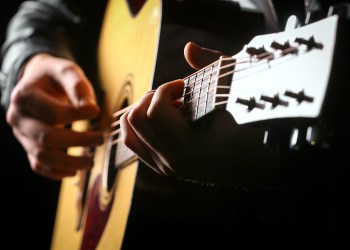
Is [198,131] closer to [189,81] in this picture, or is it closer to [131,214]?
[189,81]

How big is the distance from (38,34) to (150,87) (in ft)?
2.15

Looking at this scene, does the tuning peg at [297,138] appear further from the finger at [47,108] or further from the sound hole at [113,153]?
the finger at [47,108]

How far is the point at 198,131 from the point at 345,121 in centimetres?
22

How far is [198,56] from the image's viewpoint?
588mm

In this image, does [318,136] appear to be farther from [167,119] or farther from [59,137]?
[59,137]

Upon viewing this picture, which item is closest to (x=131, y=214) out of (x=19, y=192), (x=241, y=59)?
(x=241, y=59)

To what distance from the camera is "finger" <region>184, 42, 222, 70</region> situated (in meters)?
0.58

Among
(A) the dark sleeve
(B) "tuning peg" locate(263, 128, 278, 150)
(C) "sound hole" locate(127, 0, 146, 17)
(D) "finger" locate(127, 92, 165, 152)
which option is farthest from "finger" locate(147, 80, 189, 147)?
(A) the dark sleeve

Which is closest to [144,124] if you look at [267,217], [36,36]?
[267,217]

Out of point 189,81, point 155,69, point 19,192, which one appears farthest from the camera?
point 19,192

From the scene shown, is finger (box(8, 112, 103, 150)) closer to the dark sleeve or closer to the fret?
the dark sleeve

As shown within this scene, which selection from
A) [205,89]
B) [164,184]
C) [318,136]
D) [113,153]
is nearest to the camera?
[318,136]

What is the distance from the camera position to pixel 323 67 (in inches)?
14.7

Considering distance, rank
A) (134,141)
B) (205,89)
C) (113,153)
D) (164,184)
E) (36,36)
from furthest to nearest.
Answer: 1. (36,36)
2. (113,153)
3. (164,184)
4. (134,141)
5. (205,89)
